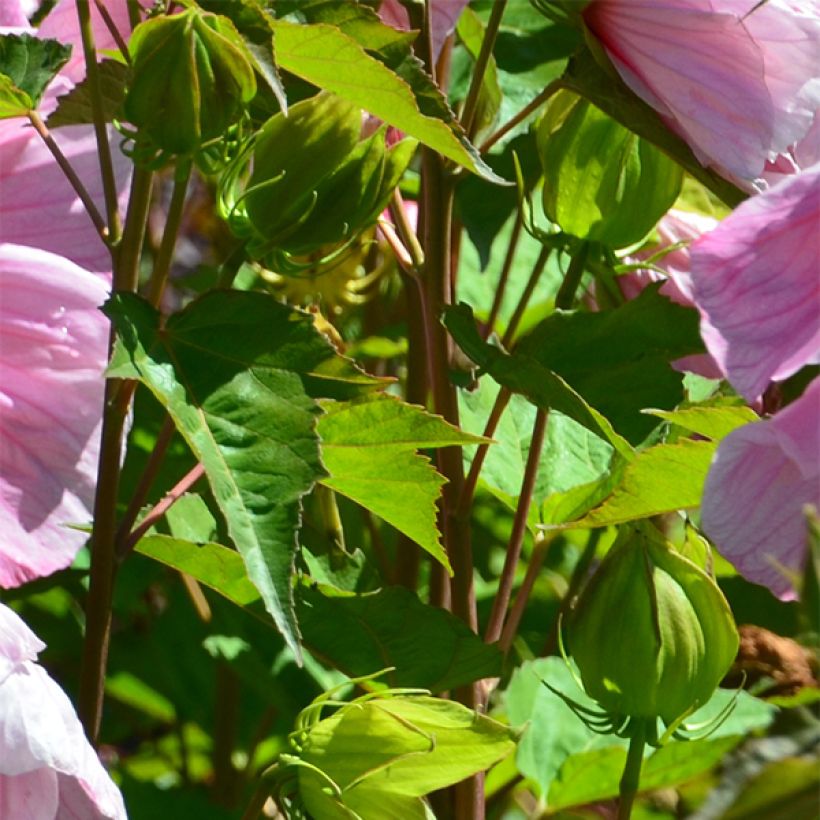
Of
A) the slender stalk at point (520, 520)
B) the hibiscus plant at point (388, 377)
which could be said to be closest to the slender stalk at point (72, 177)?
the hibiscus plant at point (388, 377)

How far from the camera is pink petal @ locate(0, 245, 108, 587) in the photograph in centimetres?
56

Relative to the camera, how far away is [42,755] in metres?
0.46

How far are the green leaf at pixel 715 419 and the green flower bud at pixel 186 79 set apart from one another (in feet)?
0.62

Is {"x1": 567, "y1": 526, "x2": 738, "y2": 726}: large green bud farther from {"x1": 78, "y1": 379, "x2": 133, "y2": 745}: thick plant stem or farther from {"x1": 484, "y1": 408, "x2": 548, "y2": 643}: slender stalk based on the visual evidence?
{"x1": 78, "y1": 379, "x2": 133, "y2": 745}: thick plant stem

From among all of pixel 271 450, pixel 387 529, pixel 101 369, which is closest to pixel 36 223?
pixel 101 369

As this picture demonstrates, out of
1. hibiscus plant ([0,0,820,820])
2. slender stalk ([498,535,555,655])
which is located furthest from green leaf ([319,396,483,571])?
slender stalk ([498,535,555,655])

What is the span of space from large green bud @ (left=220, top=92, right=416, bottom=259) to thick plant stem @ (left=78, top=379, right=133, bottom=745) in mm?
81

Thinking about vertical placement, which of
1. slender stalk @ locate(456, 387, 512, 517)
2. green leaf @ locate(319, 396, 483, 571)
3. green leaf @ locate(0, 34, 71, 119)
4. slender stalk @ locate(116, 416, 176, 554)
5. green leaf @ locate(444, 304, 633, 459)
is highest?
green leaf @ locate(0, 34, 71, 119)

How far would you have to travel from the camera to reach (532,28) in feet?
2.76

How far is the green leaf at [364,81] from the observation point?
50 centimetres

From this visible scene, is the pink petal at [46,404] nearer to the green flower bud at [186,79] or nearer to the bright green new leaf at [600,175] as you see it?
the green flower bud at [186,79]

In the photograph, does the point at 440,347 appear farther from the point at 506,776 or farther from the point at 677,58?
the point at 506,776

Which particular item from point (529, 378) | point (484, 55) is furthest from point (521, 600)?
point (484, 55)

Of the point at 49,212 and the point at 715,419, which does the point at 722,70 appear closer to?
the point at 715,419
